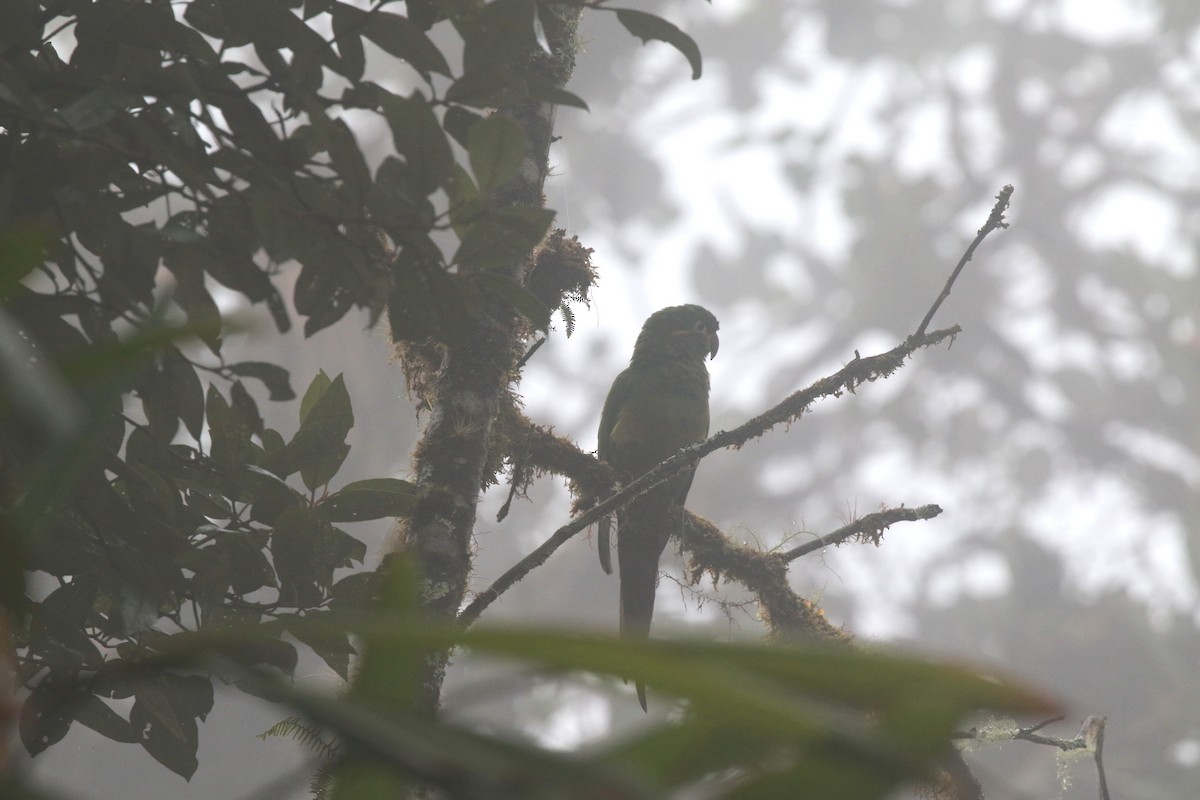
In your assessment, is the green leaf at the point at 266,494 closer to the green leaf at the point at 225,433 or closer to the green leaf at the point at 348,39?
the green leaf at the point at 225,433

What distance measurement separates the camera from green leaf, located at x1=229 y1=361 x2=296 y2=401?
1.15m

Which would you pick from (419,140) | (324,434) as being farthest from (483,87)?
(324,434)

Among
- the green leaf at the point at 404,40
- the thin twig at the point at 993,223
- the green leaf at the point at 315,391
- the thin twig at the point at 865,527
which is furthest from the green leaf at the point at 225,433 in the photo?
the thin twig at the point at 865,527

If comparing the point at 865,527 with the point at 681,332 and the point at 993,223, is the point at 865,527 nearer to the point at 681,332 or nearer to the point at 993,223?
the point at 993,223

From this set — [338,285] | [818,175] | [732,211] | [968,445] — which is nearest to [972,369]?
[968,445]

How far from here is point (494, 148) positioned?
108 centimetres

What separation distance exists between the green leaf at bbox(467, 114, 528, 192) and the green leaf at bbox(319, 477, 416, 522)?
571 millimetres

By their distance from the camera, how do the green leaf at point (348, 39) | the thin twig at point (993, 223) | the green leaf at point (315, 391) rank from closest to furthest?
the green leaf at point (348, 39) → the green leaf at point (315, 391) → the thin twig at point (993, 223)

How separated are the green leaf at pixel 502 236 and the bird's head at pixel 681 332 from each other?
3.15 m

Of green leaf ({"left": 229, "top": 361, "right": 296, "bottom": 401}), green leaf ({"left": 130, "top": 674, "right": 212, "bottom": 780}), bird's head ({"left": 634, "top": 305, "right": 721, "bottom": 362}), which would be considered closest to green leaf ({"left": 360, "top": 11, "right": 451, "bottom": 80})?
green leaf ({"left": 229, "top": 361, "right": 296, "bottom": 401})

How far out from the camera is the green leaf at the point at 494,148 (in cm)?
106

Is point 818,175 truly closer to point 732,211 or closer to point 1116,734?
point 732,211

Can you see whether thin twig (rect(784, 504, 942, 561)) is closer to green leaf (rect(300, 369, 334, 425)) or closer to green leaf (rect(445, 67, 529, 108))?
green leaf (rect(300, 369, 334, 425))

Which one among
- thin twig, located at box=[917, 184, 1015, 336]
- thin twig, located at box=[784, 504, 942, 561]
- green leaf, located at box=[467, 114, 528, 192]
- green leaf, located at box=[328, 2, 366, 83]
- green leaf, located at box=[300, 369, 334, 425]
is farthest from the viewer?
thin twig, located at box=[784, 504, 942, 561]
